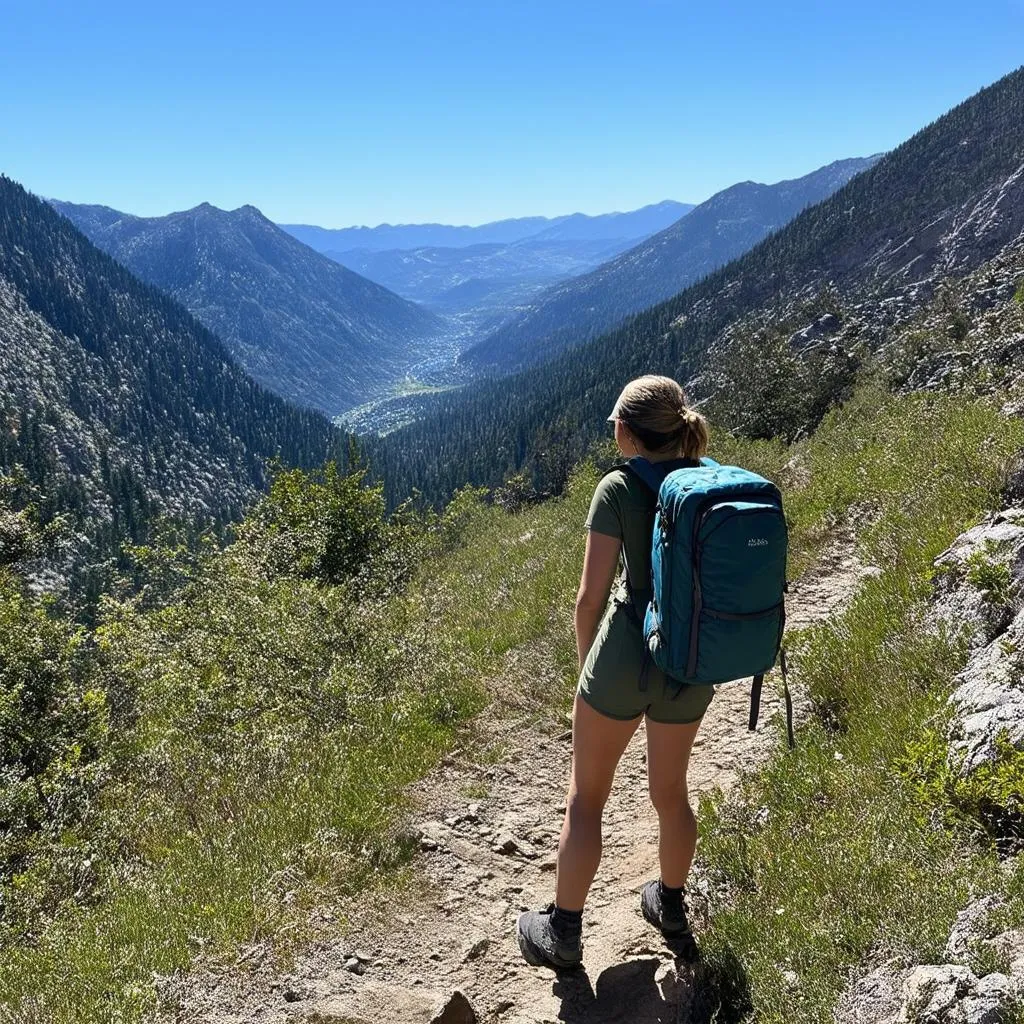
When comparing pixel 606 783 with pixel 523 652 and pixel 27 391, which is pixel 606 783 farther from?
pixel 27 391

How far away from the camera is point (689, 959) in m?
3.63

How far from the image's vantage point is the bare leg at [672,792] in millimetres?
3322

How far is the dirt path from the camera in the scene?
361 centimetres

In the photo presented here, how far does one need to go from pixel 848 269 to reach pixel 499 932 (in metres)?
111

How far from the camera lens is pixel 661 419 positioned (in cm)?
326

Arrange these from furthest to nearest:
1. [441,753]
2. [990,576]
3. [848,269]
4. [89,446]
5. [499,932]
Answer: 1. [89,446]
2. [848,269]
3. [441,753]
4. [990,576]
5. [499,932]

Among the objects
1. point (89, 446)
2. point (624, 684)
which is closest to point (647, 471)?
point (624, 684)

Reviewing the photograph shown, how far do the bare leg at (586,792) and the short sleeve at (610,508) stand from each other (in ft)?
2.64

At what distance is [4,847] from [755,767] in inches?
303

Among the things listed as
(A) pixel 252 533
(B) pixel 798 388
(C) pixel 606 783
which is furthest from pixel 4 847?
(B) pixel 798 388

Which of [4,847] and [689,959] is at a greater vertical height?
[689,959]

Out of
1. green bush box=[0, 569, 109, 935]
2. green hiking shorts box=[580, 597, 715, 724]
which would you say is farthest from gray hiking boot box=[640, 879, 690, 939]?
green bush box=[0, 569, 109, 935]

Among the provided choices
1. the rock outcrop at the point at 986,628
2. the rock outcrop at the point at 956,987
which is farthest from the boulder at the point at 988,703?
the rock outcrop at the point at 956,987

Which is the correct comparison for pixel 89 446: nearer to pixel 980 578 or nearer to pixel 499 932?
pixel 499 932
